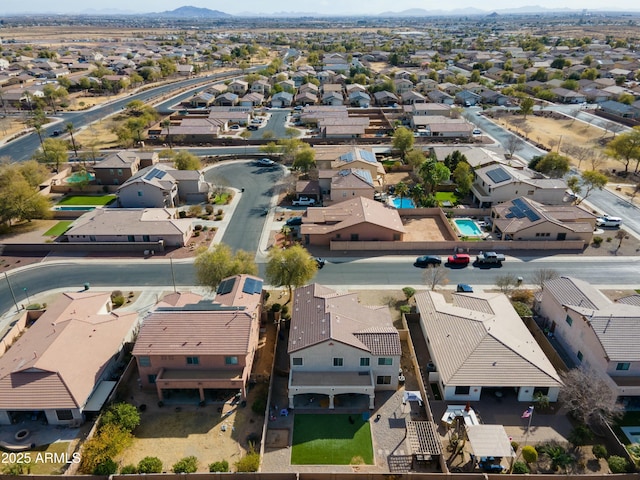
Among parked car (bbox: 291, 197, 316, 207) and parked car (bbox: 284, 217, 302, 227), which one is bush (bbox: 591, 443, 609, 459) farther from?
parked car (bbox: 291, 197, 316, 207)

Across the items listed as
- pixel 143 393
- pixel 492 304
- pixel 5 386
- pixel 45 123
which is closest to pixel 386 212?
pixel 492 304

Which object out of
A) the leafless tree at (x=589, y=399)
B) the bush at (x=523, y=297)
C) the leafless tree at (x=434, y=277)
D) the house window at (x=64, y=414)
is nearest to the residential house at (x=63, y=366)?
the house window at (x=64, y=414)

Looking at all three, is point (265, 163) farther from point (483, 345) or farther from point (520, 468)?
point (520, 468)

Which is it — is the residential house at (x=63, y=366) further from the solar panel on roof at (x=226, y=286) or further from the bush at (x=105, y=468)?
the solar panel on roof at (x=226, y=286)

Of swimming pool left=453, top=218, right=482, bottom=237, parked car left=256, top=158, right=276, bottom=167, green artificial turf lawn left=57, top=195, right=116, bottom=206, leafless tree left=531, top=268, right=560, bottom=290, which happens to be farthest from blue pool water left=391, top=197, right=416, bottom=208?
green artificial turf lawn left=57, top=195, right=116, bottom=206

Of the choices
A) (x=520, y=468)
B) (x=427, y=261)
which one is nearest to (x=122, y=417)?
(x=520, y=468)

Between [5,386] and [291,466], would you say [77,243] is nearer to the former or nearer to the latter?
[5,386]

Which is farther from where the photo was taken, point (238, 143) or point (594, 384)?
point (238, 143)
